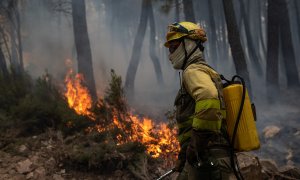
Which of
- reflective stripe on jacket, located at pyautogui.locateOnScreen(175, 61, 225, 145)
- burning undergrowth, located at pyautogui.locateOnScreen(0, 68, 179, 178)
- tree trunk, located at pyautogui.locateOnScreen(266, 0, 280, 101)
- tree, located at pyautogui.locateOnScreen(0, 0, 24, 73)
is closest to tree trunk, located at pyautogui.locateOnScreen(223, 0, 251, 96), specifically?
tree trunk, located at pyautogui.locateOnScreen(266, 0, 280, 101)

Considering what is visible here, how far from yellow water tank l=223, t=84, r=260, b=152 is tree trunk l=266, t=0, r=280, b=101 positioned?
11.8 metres

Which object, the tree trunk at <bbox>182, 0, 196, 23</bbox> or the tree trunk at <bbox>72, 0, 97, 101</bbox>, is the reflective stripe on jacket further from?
the tree trunk at <bbox>182, 0, 196, 23</bbox>

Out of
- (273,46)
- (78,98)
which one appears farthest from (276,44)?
(78,98)

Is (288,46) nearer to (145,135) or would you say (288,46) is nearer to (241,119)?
(145,135)

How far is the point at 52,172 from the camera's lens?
6.17 meters

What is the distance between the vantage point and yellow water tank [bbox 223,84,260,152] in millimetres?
3162

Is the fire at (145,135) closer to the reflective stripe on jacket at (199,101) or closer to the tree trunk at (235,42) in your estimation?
→ the reflective stripe on jacket at (199,101)

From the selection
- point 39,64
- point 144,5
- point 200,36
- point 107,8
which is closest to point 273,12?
point 144,5

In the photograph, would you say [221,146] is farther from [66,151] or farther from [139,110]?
[139,110]

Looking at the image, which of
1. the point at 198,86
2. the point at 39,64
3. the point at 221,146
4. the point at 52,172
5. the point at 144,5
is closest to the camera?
the point at 198,86

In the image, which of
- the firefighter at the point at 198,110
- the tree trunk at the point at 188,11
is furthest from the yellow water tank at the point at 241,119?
the tree trunk at the point at 188,11

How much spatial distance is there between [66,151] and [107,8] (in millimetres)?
37915

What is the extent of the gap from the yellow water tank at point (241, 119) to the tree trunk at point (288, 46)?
1258 cm

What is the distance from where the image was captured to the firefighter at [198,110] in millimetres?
2951
